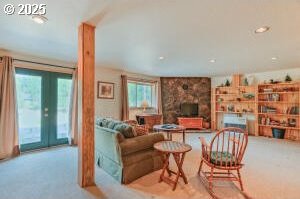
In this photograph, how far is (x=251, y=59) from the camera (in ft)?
15.3

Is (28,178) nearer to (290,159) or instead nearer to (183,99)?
(290,159)

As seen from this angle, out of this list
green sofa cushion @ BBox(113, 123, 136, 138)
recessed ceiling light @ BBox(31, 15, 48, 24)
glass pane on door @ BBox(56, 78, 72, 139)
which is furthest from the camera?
glass pane on door @ BBox(56, 78, 72, 139)

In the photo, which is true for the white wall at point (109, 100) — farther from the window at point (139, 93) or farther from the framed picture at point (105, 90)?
the window at point (139, 93)

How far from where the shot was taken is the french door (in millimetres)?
4238

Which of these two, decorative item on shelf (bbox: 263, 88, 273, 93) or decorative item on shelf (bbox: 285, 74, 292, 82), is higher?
decorative item on shelf (bbox: 285, 74, 292, 82)

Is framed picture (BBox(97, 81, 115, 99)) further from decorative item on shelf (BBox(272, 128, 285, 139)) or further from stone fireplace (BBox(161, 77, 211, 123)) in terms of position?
decorative item on shelf (BBox(272, 128, 285, 139))

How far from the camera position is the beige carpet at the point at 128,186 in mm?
2361

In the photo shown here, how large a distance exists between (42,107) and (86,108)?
8.99 feet

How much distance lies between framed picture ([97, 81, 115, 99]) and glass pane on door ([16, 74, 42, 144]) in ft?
5.61

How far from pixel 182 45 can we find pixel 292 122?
5.01 meters

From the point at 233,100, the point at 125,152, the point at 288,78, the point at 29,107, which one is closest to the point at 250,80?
the point at 233,100

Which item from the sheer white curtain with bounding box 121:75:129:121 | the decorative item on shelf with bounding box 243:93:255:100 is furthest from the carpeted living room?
the decorative item on shelf with bounding box 243:93:255:100

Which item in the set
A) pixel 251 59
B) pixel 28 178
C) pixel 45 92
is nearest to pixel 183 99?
pixel 251 59

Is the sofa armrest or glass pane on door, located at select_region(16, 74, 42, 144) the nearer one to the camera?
the sofa armrest
